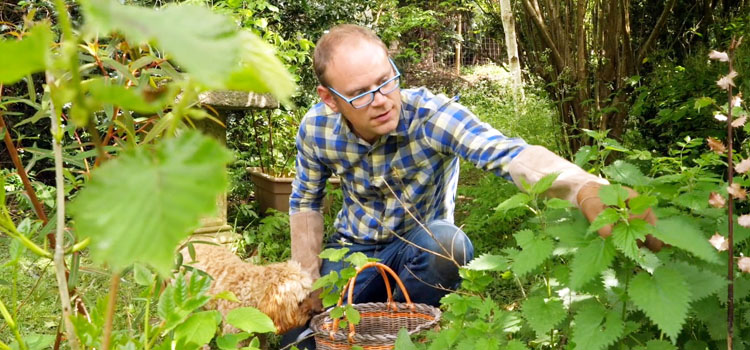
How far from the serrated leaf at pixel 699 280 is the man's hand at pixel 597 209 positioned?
4.3 inches

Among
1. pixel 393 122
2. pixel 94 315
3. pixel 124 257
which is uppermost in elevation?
pixel 124 257

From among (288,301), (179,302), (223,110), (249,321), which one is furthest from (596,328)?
(223,110)

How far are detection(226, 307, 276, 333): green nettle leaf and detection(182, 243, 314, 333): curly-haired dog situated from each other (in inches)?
63.9

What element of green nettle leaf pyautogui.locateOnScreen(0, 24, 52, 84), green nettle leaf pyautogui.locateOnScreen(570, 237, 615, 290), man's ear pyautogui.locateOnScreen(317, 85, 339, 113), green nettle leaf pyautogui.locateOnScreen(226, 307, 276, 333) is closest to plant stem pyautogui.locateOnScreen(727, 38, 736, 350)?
green nettle leaf pyautogui.locateOnScreen(570, 237, 615, 290)

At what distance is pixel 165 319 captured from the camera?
31.1 inches

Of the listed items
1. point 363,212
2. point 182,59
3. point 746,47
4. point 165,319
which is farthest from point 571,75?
point 182,59

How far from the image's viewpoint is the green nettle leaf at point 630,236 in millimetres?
1020

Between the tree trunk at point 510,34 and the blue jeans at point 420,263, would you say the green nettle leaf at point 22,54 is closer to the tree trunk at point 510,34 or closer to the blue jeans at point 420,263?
the blue jeans at point 420,263

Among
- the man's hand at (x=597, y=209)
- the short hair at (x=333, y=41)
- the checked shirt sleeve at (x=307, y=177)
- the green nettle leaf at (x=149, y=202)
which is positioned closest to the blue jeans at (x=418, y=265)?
the checked shirt sleeve at (x=307, y=177)

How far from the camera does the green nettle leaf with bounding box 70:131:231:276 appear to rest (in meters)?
0.26

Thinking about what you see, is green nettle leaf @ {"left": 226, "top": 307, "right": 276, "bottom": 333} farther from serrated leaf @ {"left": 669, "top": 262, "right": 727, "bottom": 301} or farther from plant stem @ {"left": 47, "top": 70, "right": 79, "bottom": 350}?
serrated leaf @ {"left": 669, "top": 262, "right": 727, "bottom": 301}

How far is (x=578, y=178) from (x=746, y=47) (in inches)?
93.1

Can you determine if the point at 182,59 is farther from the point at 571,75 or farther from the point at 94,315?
the point at 571,75

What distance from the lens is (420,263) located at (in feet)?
9.21
